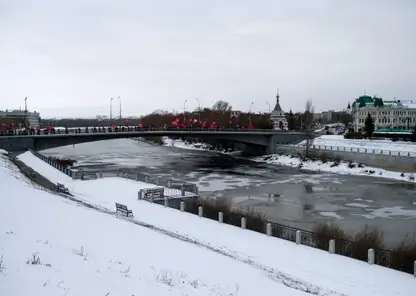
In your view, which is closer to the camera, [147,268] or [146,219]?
[147,268]

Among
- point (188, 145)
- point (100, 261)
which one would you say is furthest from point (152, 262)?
point (188, 145)

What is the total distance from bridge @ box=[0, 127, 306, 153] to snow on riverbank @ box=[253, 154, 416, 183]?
36.9 ft

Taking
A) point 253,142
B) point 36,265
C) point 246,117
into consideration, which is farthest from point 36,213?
point 246,117

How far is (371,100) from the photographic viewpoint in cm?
14600

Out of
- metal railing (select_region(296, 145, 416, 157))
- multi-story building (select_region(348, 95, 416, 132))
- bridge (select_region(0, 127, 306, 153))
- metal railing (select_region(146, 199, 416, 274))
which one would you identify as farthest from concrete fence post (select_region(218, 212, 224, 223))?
multi-story building (select_region(348, 95, 416, 132))

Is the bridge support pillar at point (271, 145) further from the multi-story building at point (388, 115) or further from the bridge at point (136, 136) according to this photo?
the multi-story building at point (388, 115)

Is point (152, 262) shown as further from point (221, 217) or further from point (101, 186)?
point (101, 186)

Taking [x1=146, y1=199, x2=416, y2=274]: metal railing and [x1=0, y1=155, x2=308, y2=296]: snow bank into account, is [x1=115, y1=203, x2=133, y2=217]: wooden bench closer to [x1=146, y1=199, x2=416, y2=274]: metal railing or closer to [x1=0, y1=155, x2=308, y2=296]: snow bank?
[x1=0, y1=155, x2=308, y2=296]: snow bank

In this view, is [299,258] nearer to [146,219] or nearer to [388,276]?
[388,276]

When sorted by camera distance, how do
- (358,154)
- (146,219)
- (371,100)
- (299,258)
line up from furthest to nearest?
1. (371,100)
2. (358,154)
3. (146,219)
4. (299,258)

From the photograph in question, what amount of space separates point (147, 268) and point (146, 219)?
39.1ft

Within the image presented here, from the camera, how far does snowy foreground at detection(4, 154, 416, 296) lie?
927cm

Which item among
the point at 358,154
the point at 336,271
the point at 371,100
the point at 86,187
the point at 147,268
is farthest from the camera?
the point at 371,100

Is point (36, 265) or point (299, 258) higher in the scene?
point (36, 265)
